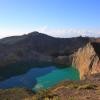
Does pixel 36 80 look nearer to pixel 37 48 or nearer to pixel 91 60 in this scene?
pixel 91 60

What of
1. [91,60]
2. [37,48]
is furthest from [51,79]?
[37,48]

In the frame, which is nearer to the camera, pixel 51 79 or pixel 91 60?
pixel 51 79

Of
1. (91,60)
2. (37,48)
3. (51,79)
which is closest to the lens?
(51,79)

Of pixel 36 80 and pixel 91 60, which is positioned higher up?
pixel 91 60

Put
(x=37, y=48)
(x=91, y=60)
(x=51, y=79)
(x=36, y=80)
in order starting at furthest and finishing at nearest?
(x=37, y=48) → (x=91, y=60) → (x=36, y=80) → (x=51, y=79)

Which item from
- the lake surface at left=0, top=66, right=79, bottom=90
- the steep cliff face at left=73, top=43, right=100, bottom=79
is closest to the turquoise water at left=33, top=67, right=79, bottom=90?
the lake surface at left=0, top=66, right=79, bottom=90

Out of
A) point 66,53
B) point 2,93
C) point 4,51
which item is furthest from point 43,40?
point 2,93

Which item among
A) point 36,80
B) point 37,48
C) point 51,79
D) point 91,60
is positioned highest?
point 37,48

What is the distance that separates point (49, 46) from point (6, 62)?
73.3 feet

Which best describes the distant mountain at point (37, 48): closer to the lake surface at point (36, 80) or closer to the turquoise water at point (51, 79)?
the lake surface at point (36, 80)

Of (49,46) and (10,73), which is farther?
(49,46)

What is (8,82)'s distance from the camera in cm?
5369

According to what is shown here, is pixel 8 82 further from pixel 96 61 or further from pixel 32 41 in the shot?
pixel 32 41

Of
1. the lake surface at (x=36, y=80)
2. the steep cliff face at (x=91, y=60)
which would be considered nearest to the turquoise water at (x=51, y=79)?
the lake surface at (x=36, y=80)
